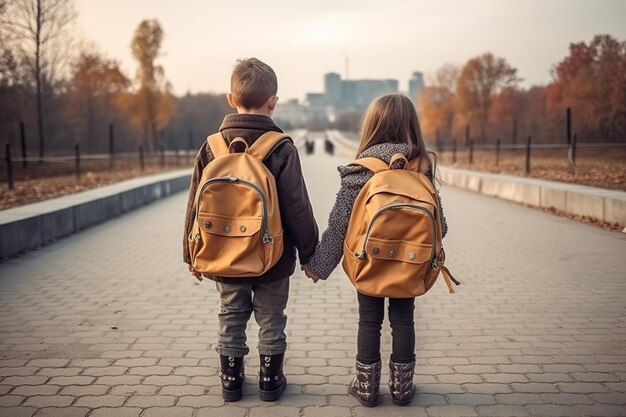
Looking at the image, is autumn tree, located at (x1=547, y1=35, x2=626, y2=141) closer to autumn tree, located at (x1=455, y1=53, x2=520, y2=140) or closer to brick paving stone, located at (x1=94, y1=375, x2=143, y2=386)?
autumn tree, located at (x1=455, y1=53, x2=520, y2=140)

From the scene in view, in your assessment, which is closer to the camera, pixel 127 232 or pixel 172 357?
pixel 172 357

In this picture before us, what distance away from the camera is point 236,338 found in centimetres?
303

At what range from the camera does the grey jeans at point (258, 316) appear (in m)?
3.02

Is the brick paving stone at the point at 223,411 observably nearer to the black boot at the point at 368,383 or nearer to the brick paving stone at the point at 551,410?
the black boot at the point at 368,383

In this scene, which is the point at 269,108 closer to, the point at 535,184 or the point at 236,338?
the point at 236,338

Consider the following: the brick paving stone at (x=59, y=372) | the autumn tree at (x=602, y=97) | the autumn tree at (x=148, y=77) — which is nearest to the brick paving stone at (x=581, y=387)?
the brick paving stone at (x=59, y=372)

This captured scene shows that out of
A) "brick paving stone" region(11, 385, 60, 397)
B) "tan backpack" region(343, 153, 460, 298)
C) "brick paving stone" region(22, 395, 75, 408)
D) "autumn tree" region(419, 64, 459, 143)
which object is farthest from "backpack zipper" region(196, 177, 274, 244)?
"autumn tree" region(419, 64, 459, 143)

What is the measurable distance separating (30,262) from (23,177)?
13106 millimetres

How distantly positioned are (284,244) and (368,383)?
854 mm

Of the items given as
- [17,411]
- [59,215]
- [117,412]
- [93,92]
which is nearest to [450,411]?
[117,412]

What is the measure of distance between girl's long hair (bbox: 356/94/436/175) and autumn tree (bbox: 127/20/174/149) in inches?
1443

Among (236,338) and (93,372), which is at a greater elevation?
(236,338)

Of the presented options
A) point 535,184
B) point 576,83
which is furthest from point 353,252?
point 576,83

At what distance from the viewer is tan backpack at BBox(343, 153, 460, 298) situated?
2736 millimetres
